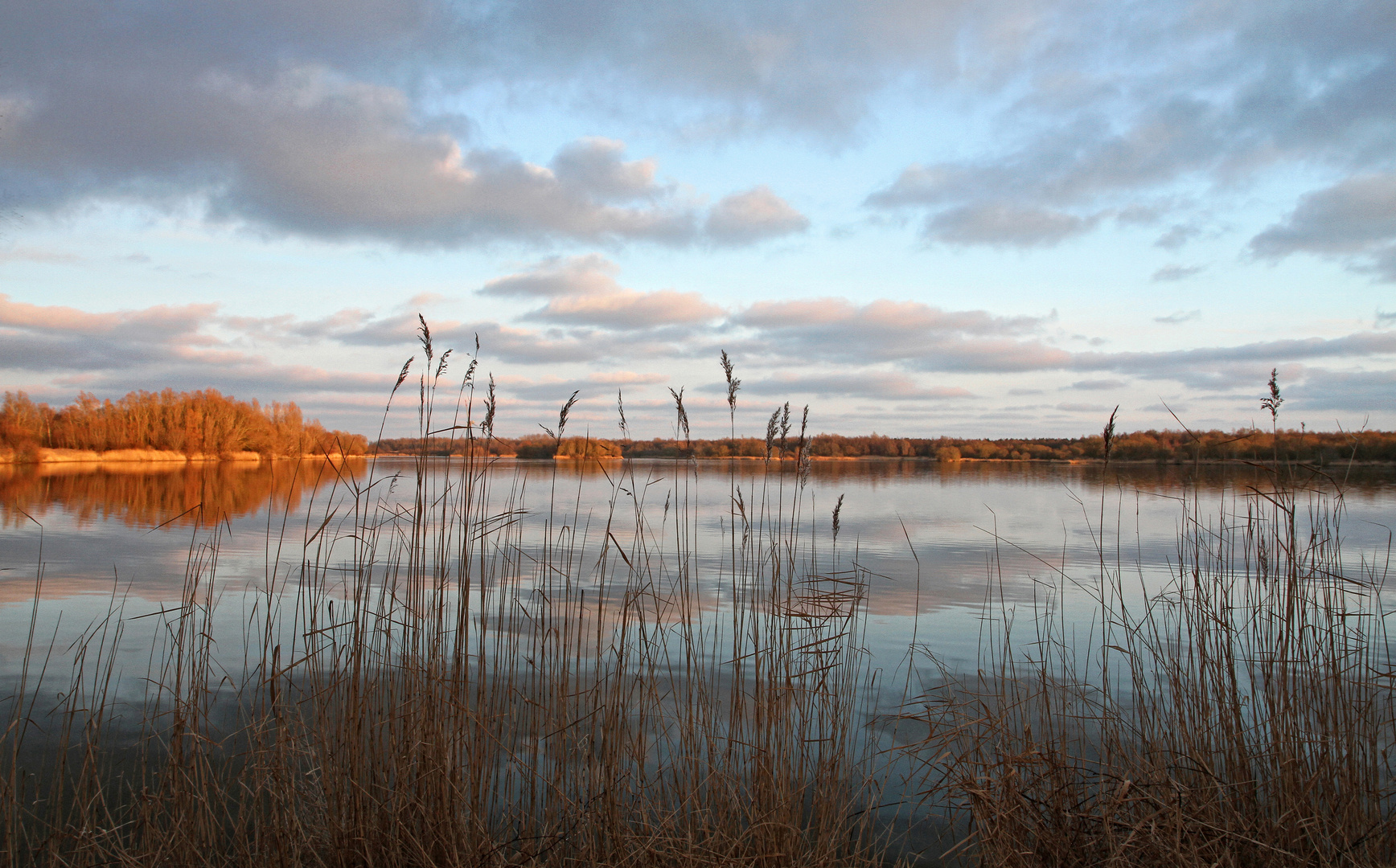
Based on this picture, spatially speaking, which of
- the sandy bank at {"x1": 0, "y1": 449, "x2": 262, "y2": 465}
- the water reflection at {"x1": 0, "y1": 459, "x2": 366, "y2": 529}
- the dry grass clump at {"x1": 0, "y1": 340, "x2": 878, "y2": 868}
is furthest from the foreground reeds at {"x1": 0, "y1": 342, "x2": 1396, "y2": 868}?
the sandy bank at {"x1": 0, "y1": 449, "x2": 262, "y2": 465}

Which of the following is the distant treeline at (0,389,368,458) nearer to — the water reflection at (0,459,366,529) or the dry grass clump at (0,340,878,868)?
the water reflection at (0,459,366,529)

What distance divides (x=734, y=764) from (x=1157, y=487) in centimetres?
2445

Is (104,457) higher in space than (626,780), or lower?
higher

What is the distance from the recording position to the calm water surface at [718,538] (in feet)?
19.1

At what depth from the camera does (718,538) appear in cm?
1239

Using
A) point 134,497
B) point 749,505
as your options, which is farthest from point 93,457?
point 749,505

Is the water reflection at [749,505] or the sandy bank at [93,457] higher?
the sandy bank at [93,457]

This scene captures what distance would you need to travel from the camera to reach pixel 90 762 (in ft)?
9.37

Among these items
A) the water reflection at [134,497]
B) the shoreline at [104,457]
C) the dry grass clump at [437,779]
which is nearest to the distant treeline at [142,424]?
the shoreline at [104,457]

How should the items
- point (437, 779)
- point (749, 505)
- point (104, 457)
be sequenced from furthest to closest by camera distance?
point (104, 457) < point (749, 505) < point (437, 779)

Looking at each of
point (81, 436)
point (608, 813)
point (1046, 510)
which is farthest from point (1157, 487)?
point (81, 436)

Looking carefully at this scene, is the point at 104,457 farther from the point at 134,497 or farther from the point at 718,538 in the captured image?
the point at 718,538

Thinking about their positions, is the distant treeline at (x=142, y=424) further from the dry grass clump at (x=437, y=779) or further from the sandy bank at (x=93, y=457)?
the dry grass clump at (x=437, y=779)

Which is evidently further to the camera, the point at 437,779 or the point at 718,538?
the point at 718,538
